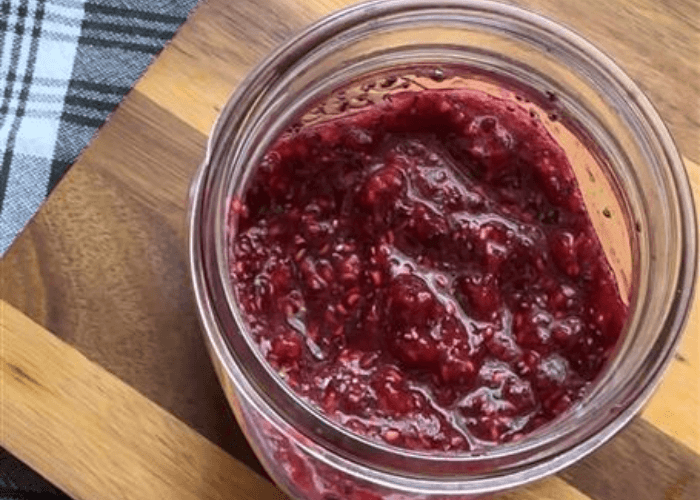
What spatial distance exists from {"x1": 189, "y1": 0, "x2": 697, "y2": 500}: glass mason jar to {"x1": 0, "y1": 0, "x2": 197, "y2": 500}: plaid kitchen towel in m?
0.51

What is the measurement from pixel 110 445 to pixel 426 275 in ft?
0.91

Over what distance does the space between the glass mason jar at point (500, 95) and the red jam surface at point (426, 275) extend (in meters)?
0.03

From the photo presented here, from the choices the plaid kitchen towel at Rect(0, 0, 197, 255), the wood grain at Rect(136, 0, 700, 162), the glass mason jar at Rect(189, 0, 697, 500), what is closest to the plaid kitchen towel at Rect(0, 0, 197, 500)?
the plaid kitchen towel at Rect(0, 0, 197, 255)

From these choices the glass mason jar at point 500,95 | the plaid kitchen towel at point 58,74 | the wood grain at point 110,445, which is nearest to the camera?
the glass mason jar at point 500,95

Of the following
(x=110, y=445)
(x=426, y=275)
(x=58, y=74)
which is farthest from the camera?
(x=58, y=74)

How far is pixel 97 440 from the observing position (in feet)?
3.50

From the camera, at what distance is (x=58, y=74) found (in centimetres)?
150

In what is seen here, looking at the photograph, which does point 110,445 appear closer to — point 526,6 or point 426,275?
point 426,275

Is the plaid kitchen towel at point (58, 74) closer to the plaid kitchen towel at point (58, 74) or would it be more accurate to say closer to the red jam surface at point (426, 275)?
the plaid kitchen towel at point (58, 74)

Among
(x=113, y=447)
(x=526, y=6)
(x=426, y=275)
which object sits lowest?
(x=113, y=447)

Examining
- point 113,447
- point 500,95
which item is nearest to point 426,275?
point 500,95

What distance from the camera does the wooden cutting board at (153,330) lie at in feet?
3.50

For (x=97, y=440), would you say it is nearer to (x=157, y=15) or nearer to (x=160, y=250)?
(x=160, y=250)

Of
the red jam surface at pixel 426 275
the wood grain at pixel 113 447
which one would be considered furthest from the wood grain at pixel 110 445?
the red jam surface at pixel 426 275
